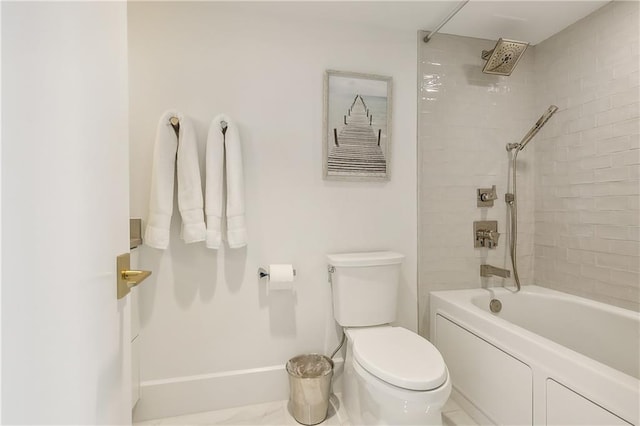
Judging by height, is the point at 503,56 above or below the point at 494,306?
above

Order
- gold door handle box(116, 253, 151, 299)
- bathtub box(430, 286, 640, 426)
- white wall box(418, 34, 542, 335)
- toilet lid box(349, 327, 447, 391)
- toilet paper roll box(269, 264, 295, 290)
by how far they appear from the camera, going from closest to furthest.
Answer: gold door handle box(116, 253, 151, 299), bathtub box(430, 286, 640, 426), toilet lid box(349, 327, 447, 391), toilet paper roll box(269, 264, 295, 290), white wall box(418, 34, 542, 335)

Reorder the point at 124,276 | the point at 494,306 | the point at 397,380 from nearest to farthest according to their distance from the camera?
the point at 124,276 → the point at 397,380 → the point at 494,306

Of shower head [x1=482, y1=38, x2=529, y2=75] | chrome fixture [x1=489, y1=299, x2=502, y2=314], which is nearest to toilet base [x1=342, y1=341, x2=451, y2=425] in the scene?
chrome fixture [x1=489, y1=299, x2=502, y2=314]

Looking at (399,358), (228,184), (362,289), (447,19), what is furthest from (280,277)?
(447,19)

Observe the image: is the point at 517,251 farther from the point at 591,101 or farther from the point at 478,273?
the point at 591,101

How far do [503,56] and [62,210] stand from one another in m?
2.27

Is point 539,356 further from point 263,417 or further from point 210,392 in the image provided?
point 210,392

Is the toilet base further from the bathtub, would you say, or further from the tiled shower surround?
the tiled shower surround

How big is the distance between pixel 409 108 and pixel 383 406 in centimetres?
164

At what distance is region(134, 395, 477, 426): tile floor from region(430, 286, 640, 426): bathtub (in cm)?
8

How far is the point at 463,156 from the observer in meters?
2.02

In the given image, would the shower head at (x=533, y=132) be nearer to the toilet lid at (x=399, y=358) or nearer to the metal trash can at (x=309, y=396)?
the toilet lid at (x=399, y=358)

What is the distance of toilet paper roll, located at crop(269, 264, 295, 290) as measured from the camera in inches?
65.5

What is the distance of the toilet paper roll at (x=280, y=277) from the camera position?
166 cm
